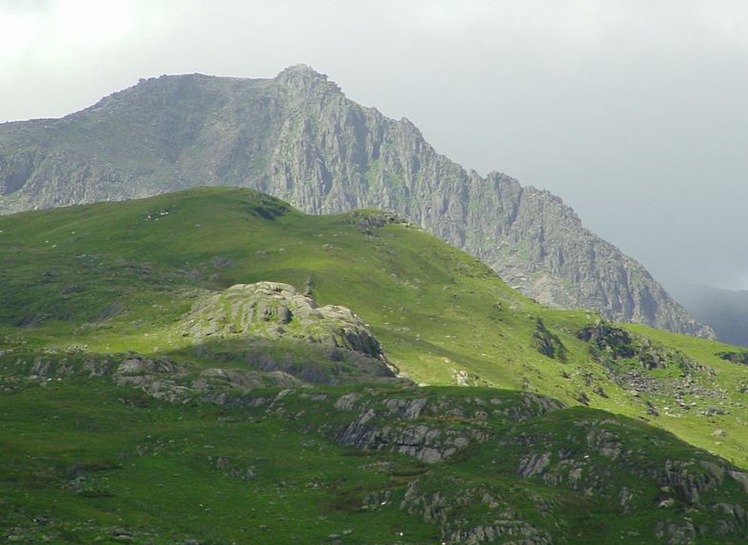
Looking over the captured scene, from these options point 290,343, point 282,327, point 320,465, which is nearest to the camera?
point 320,465

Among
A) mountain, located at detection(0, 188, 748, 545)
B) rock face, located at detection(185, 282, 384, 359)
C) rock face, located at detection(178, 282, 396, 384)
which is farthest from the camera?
rock face, located at detection(185, 282, 384, 359)

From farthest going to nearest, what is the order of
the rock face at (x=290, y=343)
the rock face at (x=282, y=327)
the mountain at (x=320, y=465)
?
the rock face at (x=282, y=327) → the rock face at (x=290, y=343) → the mountain at (x=320, y=465)

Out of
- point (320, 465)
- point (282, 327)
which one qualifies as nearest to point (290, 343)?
point (282, 327)

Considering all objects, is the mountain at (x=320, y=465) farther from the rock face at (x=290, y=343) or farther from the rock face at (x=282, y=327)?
the rock face at (x=282, y=327)

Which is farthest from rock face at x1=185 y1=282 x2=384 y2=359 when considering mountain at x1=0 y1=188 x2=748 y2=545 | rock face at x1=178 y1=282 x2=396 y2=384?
mountain at x1=0 y1=188 x2=748 y2=545

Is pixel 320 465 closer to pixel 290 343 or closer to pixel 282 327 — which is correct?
pixel 290 343

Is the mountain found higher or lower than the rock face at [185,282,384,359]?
lower

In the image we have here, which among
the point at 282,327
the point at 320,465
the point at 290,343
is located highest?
the point at 282,327

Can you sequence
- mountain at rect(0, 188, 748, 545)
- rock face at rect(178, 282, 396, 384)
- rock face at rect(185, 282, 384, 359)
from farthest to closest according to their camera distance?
→ rock face at rect(185, 282, 384, 359)
rock face at rect(178, 282, 396, 384)
mountain at rect(0, 188, 748, 545)

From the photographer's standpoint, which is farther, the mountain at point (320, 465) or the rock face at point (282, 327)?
the rock face at point (282, 327)

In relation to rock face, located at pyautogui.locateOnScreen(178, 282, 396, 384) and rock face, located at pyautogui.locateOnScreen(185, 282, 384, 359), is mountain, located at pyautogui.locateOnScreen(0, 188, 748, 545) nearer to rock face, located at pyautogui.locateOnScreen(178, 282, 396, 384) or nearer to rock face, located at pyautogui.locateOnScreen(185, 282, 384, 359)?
rock face, located at pyautogui.locateOnScreen(178, 282, 396, 384)

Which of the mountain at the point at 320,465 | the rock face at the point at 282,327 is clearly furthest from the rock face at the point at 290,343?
the mountain at the point at 320,465

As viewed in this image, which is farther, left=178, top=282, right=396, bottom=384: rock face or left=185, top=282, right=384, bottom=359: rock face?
left=185, top=282, right=384, bottom=359: rock face

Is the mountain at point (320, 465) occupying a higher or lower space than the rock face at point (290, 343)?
lower
